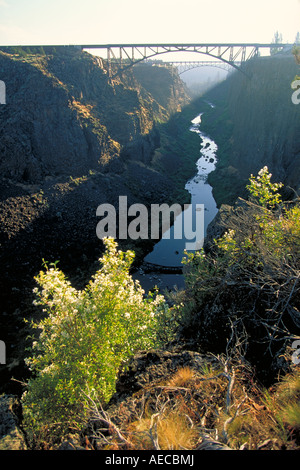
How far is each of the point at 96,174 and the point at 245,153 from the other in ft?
79.1

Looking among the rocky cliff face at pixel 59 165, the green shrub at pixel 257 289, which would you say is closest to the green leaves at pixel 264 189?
the green shrub at pixel 257 289

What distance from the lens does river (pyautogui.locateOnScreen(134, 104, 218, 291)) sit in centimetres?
2450

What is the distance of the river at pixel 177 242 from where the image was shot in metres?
24.5

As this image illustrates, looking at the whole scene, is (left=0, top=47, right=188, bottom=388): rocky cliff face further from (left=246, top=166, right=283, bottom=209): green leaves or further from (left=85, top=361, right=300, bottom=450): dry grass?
(left=246, top=166, right=283, bottom=209): green leaves

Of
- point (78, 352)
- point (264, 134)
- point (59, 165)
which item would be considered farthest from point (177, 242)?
point (78, 352)

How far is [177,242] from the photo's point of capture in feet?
99.9

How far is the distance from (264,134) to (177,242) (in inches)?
872

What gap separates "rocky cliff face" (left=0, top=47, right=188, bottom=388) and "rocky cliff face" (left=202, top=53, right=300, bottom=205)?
33.4ft

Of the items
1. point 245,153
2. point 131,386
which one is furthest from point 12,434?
point 245,153

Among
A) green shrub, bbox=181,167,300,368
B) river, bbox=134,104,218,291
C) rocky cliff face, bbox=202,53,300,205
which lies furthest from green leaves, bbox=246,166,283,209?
rocky cliff face, bbox=202,53,300,205

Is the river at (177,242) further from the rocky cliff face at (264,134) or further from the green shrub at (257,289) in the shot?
the green shrub at (257,289)

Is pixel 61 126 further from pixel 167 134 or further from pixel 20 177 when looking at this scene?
pixel 167 134

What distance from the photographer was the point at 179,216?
36312 millimetres

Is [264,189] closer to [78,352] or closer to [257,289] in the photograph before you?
[257,289]
